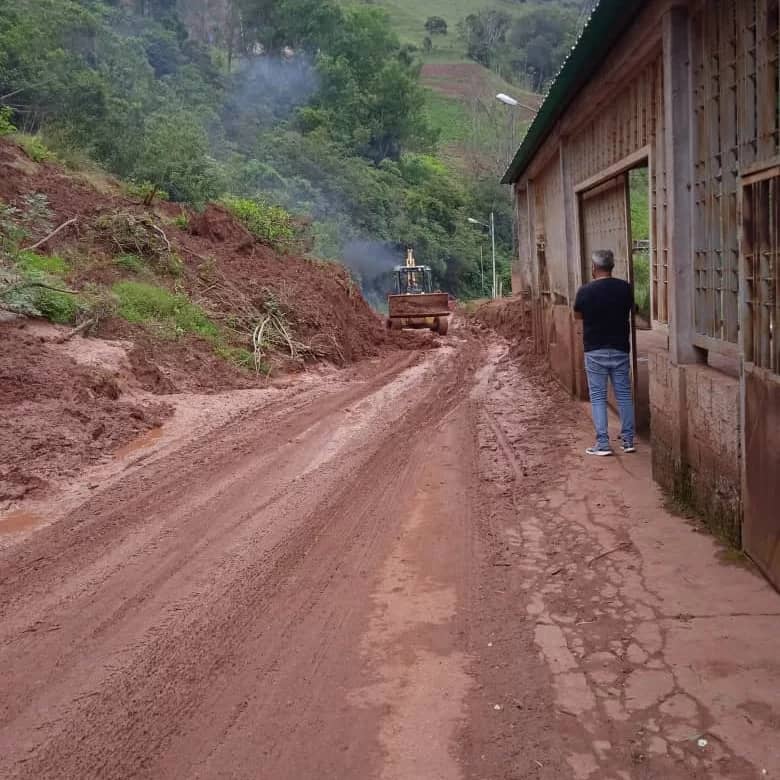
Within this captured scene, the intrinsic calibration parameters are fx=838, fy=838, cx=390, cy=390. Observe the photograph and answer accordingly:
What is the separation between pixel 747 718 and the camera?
11.3ft

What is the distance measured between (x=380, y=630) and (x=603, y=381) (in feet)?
14.3

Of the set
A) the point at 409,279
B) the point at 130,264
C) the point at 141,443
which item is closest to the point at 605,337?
the point at 141,443

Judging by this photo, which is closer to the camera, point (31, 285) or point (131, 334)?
point (31, 285)

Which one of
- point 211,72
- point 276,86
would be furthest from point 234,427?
point 276,86

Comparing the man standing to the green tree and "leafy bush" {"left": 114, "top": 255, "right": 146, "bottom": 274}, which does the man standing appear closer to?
"leafy bush" {"left": 114, "top": 255, "right": 146, "bottom": 274}

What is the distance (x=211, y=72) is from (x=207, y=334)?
4275 centimetres

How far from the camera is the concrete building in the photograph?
4734mm

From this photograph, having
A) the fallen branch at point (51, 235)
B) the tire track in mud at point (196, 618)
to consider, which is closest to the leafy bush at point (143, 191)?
the fallen branch at point (51, 235)

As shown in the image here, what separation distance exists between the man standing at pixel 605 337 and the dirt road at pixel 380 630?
1.91 feet

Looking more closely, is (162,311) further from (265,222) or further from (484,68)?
(484,68)

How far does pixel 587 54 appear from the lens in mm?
7898

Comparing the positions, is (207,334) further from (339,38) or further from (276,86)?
(339,38)

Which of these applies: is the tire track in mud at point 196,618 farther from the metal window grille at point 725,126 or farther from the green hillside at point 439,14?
the green hillside at point 439,14

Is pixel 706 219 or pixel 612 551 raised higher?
pixel 706 219
